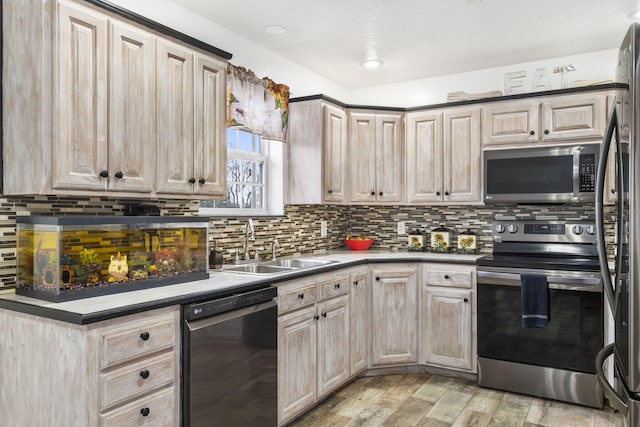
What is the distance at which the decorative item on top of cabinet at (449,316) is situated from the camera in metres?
3.62

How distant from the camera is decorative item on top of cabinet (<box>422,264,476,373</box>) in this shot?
3.62 metres

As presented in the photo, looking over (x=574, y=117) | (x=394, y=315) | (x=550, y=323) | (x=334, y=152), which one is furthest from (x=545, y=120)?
(x=394, y=315)

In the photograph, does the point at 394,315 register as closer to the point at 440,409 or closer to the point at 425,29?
the point at 440,409

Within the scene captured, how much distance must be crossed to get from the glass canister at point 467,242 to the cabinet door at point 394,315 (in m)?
0.65

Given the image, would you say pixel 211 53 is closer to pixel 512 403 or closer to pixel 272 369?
pixel 272 369

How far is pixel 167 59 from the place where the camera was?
2.49 metres

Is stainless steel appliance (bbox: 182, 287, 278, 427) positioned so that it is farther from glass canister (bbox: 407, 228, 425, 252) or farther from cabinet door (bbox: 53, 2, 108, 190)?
glass canister (bbox: 407, 228, 425, 252)

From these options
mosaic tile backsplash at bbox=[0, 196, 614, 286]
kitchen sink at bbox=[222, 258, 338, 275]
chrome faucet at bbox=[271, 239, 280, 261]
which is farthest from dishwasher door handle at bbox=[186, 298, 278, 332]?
chrome faucet at bbox=[271, 239, 280, 261]

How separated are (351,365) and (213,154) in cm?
187

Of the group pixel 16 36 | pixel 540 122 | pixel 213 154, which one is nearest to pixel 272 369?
pixel 213 154

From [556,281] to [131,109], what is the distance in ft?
9.55

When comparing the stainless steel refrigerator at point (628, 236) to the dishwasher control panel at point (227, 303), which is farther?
the dishwasher control panel at point (227, 303)

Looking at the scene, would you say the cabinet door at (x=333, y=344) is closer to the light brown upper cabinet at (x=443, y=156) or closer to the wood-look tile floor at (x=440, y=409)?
the wood-look tile floor at (x=440, y=409)

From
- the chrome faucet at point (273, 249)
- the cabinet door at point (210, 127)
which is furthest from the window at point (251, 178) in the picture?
the cabinet door at point (210, 127)
